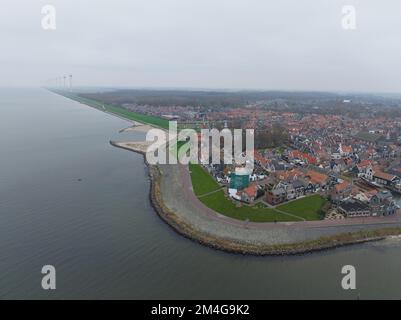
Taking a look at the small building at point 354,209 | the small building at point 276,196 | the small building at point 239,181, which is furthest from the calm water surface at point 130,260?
the small building at point 239,181

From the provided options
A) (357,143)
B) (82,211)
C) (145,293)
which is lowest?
(145,293)

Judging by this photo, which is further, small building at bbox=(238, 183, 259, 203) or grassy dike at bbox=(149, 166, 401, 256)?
small building at bbox=(238, 183, 259, 203)

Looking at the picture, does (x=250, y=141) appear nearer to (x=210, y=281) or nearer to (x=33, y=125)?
(x=210, y=281)

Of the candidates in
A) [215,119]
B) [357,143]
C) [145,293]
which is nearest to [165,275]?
[145,293]

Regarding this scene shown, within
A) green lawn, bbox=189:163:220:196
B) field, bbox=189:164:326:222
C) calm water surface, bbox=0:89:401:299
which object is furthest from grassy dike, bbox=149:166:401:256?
green lawn, bbox=189:163:220:196

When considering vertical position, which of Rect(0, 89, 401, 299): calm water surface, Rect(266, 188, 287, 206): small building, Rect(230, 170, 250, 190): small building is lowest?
Rect(0, 89, 401, 299): calm water surface

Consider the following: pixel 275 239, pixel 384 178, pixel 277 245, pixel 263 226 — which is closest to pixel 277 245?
pixel 277 245

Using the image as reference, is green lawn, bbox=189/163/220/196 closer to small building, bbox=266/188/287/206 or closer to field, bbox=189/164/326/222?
field, bbox=189/164/326/222
